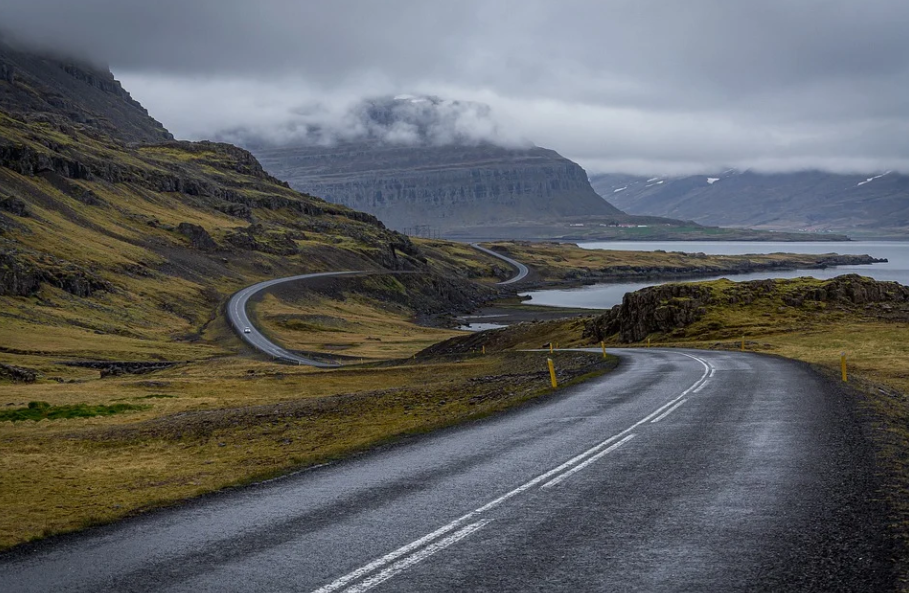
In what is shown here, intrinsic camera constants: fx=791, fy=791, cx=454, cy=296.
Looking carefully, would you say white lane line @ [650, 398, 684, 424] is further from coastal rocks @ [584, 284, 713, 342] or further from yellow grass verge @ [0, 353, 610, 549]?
coastal rocks @ [584, 284, 713, 342]

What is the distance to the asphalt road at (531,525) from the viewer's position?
8914 millimetres

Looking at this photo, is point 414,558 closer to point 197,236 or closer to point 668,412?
point 668,412

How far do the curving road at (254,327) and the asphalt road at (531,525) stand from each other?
53790mm

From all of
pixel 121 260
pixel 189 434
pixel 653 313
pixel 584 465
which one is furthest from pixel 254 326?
pixel 584 465

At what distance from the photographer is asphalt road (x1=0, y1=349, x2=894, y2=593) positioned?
8914 mm

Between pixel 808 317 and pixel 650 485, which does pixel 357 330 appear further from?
pixel 650 485

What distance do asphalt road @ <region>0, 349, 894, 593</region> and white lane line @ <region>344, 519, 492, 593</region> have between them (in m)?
0.03

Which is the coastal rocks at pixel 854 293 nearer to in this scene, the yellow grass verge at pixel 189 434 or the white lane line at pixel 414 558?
the yellow grass verge at pixel 189 434

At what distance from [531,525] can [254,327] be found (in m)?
93.9

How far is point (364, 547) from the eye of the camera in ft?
33.0

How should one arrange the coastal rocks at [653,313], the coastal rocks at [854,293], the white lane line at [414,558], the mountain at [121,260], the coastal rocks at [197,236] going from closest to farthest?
the white lane line at [414,558] → the coastal rocks at [854,293] → the coastal rocks at [653,313] → the mountain at [121,260] → the coastal rocks at [197,236]

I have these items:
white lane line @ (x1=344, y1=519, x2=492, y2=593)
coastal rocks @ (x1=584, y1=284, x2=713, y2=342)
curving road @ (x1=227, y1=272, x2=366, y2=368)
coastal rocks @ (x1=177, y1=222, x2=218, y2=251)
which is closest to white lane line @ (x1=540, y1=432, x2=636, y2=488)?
white lane line @ (x1=344, y1=519, x2=492, y2=593)

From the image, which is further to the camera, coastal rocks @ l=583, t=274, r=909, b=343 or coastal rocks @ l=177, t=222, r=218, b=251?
coastal rocks @ l=177, t=222, r=218, b=251

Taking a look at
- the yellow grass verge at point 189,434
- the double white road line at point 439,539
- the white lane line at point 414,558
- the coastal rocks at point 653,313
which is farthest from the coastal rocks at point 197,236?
the white lane line at point 414,558
